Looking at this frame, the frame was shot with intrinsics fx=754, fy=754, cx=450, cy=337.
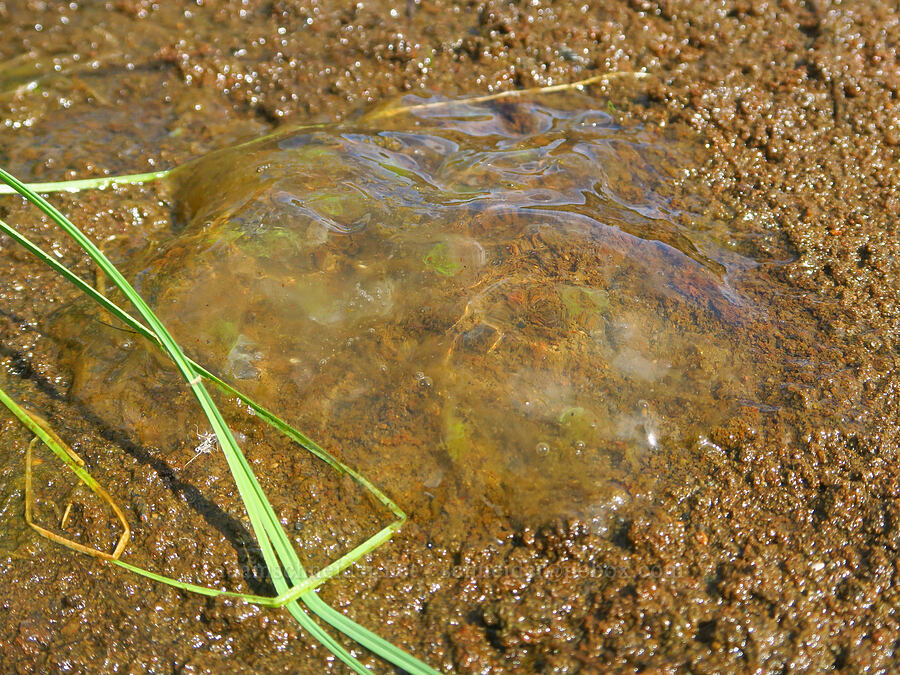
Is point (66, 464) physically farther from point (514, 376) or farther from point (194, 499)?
point (514, 376)

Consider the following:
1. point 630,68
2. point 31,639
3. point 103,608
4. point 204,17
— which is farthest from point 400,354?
point 204,17

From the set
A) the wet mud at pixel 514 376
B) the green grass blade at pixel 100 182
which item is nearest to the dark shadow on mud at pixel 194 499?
the wet mud at pixel 514 376

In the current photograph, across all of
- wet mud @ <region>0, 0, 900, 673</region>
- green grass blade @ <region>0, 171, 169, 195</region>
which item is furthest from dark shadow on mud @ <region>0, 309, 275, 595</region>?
green grass blade @ <region>0, 171, 169, 195</region>

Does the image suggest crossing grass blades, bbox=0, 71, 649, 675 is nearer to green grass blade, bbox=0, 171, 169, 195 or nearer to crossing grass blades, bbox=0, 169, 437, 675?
crossing grass blades, bbox=0, 169, 437, 675

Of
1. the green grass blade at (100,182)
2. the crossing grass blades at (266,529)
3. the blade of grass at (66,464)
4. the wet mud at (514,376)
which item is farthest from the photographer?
the green grass blade at (100,182)

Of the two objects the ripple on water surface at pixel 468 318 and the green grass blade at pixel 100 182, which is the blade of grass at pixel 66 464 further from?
the green grass blade at pixel 100 182

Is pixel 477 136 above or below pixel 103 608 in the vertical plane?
above

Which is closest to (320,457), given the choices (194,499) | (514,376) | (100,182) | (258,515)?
(258,515)

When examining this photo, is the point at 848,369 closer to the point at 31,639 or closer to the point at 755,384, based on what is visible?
the point at 755,384
